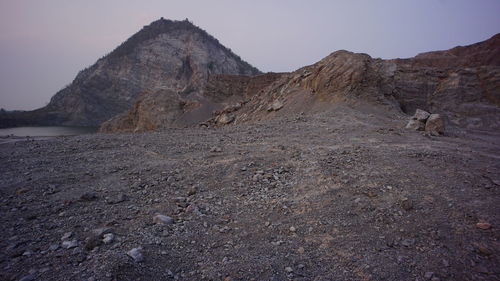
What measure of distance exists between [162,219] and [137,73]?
45.3 m

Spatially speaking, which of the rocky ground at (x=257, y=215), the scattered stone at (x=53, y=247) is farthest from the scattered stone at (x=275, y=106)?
the scattered stone at (x=53, y=247)

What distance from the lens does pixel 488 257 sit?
Answer: 2.14 meters

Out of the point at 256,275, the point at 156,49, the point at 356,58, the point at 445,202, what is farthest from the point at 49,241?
the point at 156,49

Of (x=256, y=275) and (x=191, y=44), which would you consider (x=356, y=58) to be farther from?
(x=191, y=44)

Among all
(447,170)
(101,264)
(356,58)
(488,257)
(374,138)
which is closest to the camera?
(101,264)

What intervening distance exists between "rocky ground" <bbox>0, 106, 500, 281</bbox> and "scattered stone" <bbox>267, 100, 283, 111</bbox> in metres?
6.50

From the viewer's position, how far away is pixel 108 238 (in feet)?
7.64

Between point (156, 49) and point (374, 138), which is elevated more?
point (156, 49)

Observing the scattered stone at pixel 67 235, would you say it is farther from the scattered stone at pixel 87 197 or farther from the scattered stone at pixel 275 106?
the scattered stone at pixel 275 106

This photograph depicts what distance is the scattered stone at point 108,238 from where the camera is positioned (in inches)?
90.5

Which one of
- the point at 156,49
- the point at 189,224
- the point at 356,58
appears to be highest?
the point at 156,49

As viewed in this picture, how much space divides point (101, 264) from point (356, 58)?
11205 mm

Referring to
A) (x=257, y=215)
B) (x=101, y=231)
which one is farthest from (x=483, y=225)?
(x=101, y=231)

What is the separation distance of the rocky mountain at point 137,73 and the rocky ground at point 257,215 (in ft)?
114
